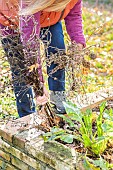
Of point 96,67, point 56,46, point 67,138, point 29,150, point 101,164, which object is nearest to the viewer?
point 101,164

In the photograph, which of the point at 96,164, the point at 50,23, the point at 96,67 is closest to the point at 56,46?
the point at 50,23

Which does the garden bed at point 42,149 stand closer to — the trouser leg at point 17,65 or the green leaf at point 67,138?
the green leaf at point 67,138

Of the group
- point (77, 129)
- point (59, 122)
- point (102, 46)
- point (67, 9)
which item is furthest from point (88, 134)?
point (102, 46)

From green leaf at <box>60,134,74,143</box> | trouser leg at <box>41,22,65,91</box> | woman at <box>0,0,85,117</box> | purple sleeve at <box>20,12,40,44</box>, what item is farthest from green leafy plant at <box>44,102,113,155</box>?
trouser leg at <box>41,22,65,91</box>

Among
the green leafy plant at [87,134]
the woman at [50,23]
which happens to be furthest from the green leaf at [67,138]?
the woman at [50,23]

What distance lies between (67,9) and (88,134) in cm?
78

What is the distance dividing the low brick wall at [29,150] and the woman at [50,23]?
18 cm

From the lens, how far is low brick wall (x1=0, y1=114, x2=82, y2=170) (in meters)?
2.05

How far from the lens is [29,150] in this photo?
2.21 metres

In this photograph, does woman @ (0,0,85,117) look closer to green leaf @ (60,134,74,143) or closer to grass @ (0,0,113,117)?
grass @ (0,0,113,117)

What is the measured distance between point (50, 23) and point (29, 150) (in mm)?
805

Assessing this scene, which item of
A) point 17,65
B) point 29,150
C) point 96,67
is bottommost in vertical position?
point 29,150

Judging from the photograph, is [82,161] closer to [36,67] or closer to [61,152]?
[61,152]

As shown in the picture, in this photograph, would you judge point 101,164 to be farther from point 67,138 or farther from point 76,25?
point 76,25
